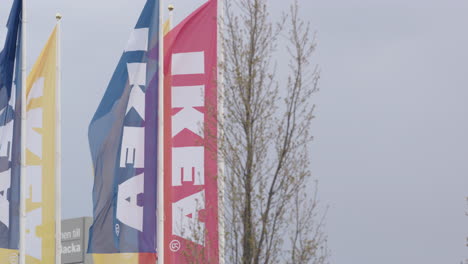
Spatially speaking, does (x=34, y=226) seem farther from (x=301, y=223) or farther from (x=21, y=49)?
(x=301, y=223)

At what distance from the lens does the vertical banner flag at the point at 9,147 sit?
89.8 ft

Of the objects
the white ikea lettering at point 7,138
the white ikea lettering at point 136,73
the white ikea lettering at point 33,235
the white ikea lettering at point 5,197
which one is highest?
the white ikea lettering at point 136,73

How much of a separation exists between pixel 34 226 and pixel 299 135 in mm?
12697

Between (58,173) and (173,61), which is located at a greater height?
(173,61)

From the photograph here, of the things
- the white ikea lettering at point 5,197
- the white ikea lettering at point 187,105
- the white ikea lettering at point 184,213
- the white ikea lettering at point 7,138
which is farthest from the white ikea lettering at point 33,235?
the white ikea lettering at point 187,105

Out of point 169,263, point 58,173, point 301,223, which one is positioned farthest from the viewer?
point 58,173

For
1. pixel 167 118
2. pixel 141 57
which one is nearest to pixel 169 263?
pixel 167 118

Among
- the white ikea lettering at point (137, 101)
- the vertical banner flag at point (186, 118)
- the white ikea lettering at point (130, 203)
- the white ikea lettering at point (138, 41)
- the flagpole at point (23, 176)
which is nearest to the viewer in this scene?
the vertical banner flag at point (186, 118)

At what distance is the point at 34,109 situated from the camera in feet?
91.8

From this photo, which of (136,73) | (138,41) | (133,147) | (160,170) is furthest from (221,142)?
(138,41)

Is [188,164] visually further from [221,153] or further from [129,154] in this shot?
[221,153]

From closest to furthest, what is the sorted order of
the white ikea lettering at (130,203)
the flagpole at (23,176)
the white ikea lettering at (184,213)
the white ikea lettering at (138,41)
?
the white ikea lettering at (184,213), the white ikea lettering at (130,203), the white ikea lettering at (138,41), the flagpole at (23,176)

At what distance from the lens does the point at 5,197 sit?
27.5 meters

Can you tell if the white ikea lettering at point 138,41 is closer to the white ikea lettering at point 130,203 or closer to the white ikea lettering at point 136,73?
the white ikea lettering at point 136,73
